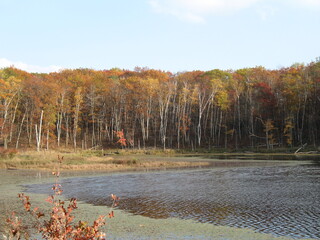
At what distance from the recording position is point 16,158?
41.4m

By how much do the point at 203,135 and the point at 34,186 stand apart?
53.7 m

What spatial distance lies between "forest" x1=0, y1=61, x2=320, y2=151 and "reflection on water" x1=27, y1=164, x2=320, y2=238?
35.7m

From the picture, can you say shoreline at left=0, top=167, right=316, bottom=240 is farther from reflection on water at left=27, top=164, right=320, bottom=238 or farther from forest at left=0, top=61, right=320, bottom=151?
forest at left=0, top=61, right=320, bottom=151

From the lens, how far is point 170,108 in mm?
80000

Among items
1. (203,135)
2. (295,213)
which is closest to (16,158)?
(295,213)

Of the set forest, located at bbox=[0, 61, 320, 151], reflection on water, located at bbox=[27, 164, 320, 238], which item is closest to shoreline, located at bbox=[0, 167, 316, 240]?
reflection on water, located at bbox=[27, 164, 320, 238]

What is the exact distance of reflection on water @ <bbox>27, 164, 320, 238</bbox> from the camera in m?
14.2

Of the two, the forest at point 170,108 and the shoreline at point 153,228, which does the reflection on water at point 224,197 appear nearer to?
the shoreline at point 153,228

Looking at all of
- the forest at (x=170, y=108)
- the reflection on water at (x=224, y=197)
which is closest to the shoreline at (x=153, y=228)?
the reflection on water at (x=224, y=197)

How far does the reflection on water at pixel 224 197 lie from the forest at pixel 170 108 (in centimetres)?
3573

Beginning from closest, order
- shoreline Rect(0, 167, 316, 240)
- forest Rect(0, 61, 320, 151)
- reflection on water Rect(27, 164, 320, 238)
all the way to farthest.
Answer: shoreline Rect(0, 167, 316, 240), reflection on water Rect(27, 164, 320, 238), forest Rect(0, 61, 320, 151)

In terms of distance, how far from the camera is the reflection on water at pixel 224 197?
14180mm

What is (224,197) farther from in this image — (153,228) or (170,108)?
(170,108)

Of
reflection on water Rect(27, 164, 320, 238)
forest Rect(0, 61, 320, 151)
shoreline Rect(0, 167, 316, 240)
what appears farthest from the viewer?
forest Rect(0, 61, 320, 151)
